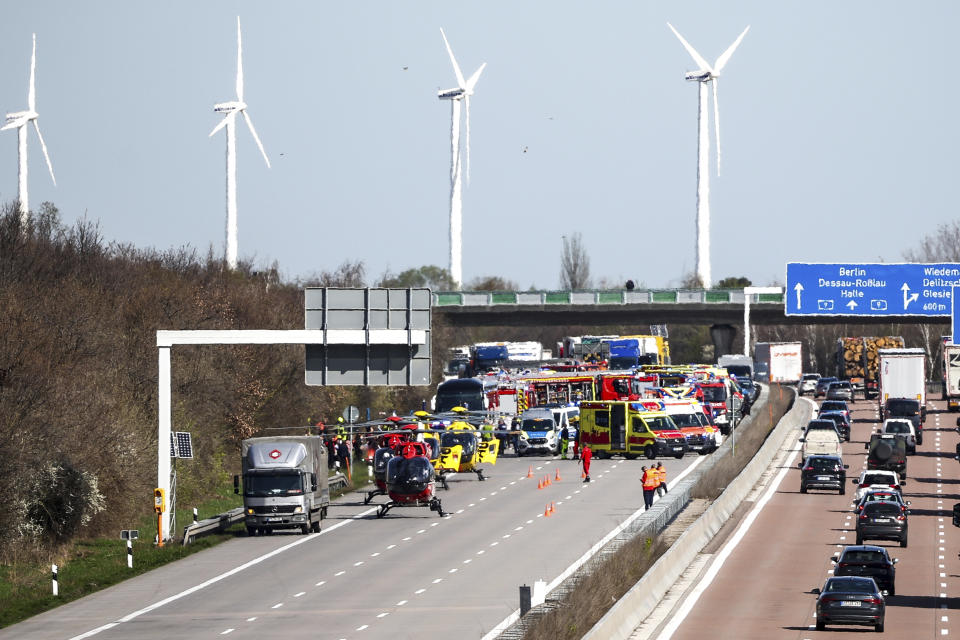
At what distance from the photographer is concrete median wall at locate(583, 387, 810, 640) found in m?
26.7

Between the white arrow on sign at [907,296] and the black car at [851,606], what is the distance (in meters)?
56.2

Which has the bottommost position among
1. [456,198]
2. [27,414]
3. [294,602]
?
[294,602]

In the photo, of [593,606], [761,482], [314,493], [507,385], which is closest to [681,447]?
[761,482]

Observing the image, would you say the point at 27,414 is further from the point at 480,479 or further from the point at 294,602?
the point at 480,479

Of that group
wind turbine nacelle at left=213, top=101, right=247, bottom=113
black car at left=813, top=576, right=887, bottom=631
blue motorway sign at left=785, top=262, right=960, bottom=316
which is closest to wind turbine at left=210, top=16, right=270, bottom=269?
wind turbine nacelle at left=213, top=101, right=247, bottom=113

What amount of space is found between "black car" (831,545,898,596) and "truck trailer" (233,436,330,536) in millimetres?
17086

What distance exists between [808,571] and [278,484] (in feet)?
49.8

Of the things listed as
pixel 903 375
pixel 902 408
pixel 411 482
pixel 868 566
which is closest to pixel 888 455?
pixel 902 408

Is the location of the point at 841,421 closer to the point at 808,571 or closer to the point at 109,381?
the point at 109,381

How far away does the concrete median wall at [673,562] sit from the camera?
2671 cm

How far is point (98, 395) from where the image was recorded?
48.8 m

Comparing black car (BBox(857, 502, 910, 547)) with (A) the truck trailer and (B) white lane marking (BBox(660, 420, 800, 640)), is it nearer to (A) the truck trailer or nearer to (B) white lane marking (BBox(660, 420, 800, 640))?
(B) white lane marking (BBox(660, 420, 800, 640))

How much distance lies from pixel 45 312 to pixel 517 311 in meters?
61.5

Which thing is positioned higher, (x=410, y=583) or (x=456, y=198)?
(x=456, y=198)
